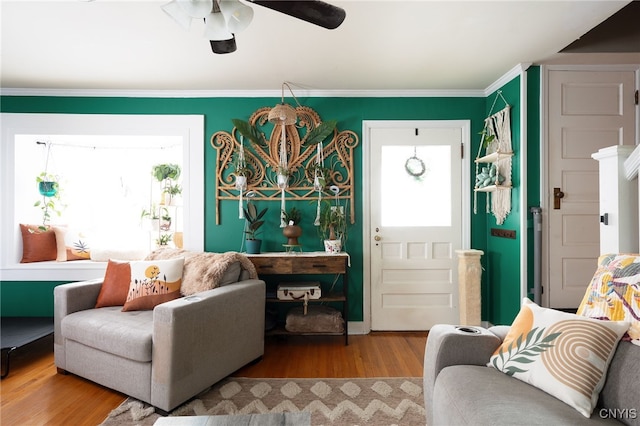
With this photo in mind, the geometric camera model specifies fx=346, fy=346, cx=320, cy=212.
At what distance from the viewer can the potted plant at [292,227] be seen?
10.4 ft

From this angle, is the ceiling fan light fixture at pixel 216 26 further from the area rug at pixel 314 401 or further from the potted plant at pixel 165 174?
the potted plant at pixel 165 174

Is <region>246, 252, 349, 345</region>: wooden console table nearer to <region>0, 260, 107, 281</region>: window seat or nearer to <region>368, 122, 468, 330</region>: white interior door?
<region>368, 122, 468, 330</region>: white interior door

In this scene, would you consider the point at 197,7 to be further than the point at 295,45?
No

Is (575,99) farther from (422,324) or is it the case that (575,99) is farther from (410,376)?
(410,376)

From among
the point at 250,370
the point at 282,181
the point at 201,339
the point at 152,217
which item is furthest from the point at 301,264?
the point at 152,217

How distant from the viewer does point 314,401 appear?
210cm

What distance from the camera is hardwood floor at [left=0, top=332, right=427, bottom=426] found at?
2014 millimetres

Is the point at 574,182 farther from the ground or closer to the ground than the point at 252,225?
farther from the ground

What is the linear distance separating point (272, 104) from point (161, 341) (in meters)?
2.34

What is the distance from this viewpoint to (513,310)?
292cm

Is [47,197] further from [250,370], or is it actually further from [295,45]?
[295,45]

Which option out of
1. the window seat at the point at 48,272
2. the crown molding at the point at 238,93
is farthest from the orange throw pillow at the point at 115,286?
the crown molding at the point at 238,93

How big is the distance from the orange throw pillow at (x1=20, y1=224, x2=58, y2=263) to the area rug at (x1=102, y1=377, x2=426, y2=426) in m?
2.18

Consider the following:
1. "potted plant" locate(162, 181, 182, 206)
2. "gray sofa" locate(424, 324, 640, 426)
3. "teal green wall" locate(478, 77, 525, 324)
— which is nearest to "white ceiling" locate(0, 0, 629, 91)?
"teal green wall" locate(478, 77, 525, 324)
